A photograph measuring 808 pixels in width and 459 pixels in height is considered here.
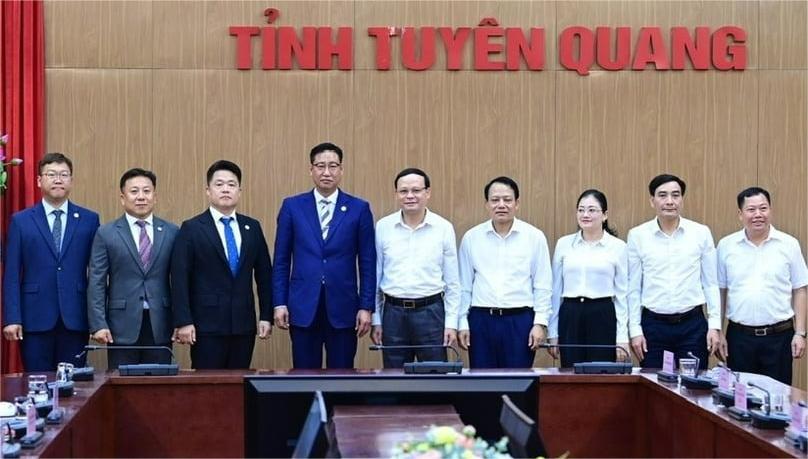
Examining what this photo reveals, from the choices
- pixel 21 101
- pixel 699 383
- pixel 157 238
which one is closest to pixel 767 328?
pixel 699 383

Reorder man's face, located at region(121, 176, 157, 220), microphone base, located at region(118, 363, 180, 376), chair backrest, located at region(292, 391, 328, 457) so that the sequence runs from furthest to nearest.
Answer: man's face, located at region(121, 176, 157, 220), microphone base, located at region(118, 363, 180, 376), chair backrest, located at region(292, 391, 328, 457)

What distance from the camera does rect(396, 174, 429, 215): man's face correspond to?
498 cm

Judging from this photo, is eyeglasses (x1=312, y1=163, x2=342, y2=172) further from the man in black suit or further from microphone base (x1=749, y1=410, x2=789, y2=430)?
microphone base (x1=749, y1=410, x2=789, y2=430)

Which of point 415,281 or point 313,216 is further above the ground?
point 313,216

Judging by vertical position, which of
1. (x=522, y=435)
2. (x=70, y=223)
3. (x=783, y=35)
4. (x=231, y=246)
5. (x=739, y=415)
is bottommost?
(x=739, y=415)

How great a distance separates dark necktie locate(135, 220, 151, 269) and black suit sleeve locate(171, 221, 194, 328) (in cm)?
12

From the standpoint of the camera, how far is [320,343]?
16.5ft

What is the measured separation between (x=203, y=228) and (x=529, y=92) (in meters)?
2.36

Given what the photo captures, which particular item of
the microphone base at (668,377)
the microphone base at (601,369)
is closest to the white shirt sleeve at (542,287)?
the microphone base at (601,369)

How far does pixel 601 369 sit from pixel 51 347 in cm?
274

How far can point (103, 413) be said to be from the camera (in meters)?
3.39

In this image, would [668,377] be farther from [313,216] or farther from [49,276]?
[49,276]

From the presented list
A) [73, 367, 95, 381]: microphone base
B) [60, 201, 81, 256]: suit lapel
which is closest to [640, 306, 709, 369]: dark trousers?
[73, 367, 95, 381]: microphone base

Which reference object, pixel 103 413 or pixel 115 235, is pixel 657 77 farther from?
pixel 103 413
